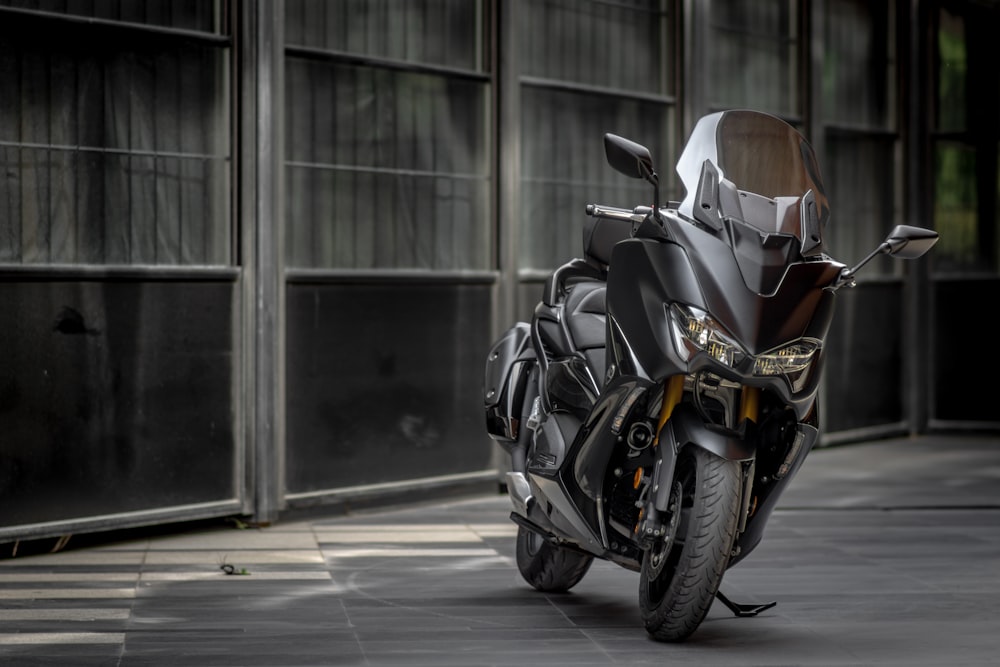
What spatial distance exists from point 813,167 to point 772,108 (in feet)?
26.0

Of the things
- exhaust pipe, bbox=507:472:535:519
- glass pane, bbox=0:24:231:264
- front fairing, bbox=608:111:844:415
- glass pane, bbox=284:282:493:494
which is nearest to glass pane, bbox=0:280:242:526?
glass pane, bbox=0:24:231:264

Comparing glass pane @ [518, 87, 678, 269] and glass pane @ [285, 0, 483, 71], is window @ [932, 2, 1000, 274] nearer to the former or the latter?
glass pane @ [518, 87, 678, 269]

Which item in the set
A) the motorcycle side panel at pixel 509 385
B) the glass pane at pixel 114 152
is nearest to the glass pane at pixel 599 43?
the glass pane at pixel 114 152

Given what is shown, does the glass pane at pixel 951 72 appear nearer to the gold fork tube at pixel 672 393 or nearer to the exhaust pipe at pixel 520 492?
the exhaust pipe at pixel 520 492

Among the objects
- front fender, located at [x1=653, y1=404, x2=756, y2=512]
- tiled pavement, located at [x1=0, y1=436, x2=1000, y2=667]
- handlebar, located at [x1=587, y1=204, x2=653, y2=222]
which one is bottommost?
tiled pavement, located at [x1=0, y1=436, x2=1000, y2=667]

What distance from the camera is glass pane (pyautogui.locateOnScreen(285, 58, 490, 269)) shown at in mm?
9164

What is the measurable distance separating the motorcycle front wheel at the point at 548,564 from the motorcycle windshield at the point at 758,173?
1.80 m

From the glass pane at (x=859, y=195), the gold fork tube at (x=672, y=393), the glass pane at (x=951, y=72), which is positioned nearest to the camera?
the gold fork tube at (x=672, y=393)

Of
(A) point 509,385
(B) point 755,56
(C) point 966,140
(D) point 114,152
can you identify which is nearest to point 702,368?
(A) point 509,385

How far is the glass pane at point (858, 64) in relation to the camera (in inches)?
543

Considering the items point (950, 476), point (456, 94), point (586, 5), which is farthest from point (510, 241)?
point (950, 476)

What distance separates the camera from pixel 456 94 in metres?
10.1

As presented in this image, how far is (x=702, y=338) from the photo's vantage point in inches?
200

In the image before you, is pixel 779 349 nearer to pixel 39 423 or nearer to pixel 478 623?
pixel 478 623
